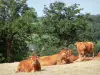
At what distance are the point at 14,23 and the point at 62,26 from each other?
7631mm

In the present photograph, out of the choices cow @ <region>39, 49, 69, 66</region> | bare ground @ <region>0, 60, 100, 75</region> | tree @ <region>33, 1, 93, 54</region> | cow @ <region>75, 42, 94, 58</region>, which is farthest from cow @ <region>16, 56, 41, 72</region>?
tree @ <region>33, 1, 93, 54</region>

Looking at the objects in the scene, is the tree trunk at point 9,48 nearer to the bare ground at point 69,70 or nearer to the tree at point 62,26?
the tree at point 62,26

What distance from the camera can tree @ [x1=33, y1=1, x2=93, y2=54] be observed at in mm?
42094

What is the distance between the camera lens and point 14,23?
3656 cm

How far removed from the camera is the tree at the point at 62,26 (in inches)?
1657

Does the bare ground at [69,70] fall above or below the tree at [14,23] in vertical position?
below

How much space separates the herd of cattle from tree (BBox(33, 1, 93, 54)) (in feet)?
58.4

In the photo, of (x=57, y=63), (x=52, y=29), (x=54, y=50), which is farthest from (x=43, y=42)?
(x=57, y=63)

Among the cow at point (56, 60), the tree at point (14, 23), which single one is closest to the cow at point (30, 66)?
the cow at point (56, 60)

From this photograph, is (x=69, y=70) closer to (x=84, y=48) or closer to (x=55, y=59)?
(x=55, y=59)

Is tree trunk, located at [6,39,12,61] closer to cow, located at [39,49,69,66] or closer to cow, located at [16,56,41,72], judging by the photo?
cow, located at [39,49,69,66]

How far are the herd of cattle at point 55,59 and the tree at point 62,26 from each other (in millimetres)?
17797

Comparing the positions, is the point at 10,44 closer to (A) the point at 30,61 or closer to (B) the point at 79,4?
(B) the point at 79,4

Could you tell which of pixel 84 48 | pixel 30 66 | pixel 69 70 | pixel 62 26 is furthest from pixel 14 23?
pixel 69 70
